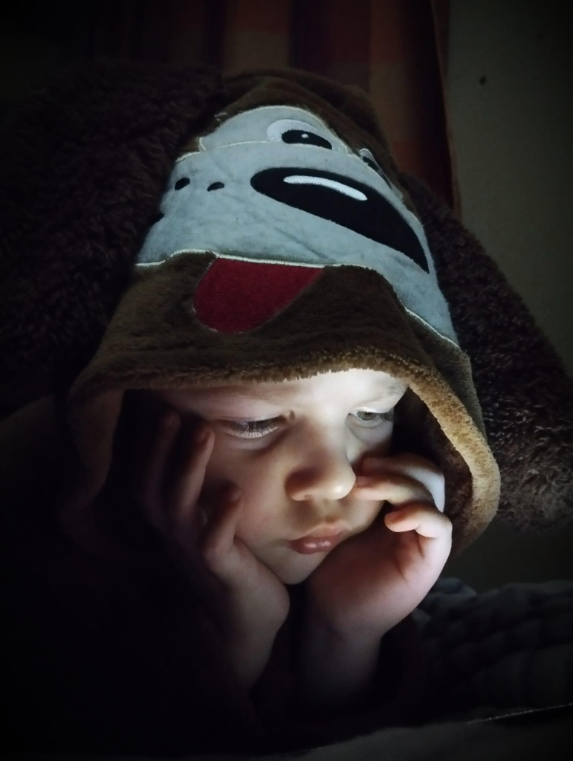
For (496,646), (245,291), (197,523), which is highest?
(245,291)

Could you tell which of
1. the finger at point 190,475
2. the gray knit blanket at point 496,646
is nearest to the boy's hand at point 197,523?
the finger at point 190,475

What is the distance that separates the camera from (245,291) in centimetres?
34

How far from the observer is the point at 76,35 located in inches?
14.7

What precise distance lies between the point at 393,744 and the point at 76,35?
41cm

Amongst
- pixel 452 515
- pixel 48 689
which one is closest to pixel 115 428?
pixel 48 689

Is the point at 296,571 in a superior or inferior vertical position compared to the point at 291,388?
inferior

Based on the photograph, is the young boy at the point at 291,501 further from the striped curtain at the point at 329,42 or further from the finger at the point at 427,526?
the striped curtain at the point at 329,42

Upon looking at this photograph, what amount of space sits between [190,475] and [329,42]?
287mm

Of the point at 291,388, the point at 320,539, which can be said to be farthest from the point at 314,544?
the point at 291,388

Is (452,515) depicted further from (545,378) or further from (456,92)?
(456,92)

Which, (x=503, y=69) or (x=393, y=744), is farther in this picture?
(x=503, y=69)

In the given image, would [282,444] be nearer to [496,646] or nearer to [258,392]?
[258,392]

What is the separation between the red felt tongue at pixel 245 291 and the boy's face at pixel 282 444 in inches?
1.7

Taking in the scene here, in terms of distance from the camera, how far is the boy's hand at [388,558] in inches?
16.0
